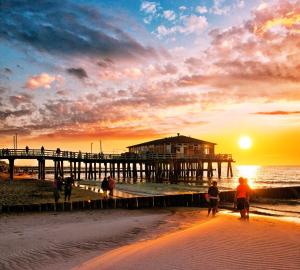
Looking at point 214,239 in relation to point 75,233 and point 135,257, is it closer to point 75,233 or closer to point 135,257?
point 135,257

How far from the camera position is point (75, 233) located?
14.2 meters

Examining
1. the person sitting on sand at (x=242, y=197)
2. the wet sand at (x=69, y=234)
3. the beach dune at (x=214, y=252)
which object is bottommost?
the wet sand at (x=69, y=234)

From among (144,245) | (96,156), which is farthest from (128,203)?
(96,156)

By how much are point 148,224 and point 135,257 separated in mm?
6975

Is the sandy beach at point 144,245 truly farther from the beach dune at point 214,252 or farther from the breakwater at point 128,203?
the breakwater at point 128,203

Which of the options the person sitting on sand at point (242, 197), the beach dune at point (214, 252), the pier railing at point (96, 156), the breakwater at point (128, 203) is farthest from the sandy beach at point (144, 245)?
the pier railing at point (96, 156)

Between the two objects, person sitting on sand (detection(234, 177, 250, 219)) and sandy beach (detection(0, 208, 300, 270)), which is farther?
person sitting on sand (detection(234, 177, 250, 219))

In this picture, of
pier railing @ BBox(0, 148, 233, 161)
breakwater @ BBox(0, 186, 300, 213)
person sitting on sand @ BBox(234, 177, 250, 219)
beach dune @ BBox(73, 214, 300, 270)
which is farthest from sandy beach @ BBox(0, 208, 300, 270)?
pier railing @ BBox(0, 148, 233, 161)

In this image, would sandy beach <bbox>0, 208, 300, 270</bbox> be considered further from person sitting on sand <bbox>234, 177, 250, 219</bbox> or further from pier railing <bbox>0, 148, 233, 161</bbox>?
pier railing <bbox>0, 148, 233, 161</bbox>

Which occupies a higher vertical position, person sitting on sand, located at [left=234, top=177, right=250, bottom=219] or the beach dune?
person sitting on sand, located at [left=234, top=177, right=250, bottom=219]

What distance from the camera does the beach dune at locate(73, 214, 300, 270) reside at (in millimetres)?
9141

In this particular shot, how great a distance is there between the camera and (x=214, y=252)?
10172mm

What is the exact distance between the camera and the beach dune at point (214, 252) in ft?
30.0

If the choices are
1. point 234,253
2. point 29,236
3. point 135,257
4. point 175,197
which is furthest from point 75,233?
point 175,197
